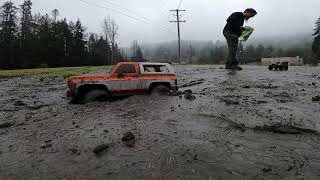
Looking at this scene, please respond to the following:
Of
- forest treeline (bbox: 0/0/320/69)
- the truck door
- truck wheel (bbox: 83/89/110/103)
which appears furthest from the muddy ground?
forest treeline (bbox: 0/0/320/69)

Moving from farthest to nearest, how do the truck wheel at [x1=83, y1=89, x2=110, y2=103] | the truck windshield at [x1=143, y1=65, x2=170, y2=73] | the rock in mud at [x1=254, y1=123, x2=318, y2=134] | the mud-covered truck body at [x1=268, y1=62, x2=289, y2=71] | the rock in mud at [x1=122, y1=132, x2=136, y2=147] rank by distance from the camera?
1. the mud-covered truck body at [x1=268, y1=62, x2=289, y2=71]
2. the truck windshield at [x1=143, y1=65, x2=170, y2=73]
3. the truck wheel at [x1=83, y1=89, x2=110, y2=103]
4. the rock in mud at [x1=254, y1=123, x2=318, y2=134]
5. the rock in mud at [x1=122, y1=132, x2=136, y2=147]

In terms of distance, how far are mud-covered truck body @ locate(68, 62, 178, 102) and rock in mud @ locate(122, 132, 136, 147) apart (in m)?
4.99

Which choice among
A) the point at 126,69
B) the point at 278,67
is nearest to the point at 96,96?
the point at 126,69

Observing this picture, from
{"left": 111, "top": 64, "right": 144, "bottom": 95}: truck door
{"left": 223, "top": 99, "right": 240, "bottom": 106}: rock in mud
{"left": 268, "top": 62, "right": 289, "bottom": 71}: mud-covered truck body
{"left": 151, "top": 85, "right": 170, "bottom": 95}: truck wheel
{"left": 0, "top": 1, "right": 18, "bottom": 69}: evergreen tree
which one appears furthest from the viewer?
{"left": 0, "top": 1, "right": 18, "bottom": 69}: evergreen tree

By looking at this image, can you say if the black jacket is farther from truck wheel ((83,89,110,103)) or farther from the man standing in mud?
truck wheel ((83,89,110,103))

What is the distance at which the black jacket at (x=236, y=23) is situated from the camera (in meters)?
14.7

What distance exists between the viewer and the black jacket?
14.7 meters

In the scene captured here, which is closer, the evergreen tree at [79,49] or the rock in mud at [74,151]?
the rock in mud at [74,151]

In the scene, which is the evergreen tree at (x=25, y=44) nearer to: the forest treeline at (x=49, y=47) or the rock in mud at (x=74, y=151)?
the forest treeline at (x=49, y=47)

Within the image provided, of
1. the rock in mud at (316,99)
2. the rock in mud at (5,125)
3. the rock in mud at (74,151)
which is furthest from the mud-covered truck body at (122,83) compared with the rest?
the rock in mud at (74,151)

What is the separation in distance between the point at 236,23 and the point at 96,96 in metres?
7.35

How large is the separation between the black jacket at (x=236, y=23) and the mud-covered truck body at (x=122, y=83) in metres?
4.93

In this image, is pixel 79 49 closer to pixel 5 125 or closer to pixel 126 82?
pixel 126 82

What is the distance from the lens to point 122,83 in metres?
11.0
